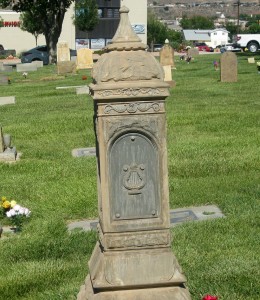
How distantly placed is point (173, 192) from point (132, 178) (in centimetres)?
509

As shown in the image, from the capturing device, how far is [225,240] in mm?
8688

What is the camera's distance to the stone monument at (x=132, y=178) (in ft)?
20.5

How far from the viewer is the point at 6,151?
14.7 m

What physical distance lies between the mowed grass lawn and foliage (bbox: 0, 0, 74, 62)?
29.8 m

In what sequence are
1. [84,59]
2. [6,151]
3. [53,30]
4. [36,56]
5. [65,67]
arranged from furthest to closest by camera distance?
1. [36,56]
2. [53,30]
3. [84,59]
4. [65,67]
5. [6,151]

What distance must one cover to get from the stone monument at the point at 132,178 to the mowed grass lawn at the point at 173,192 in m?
0.70

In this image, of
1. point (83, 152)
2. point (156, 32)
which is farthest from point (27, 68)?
point (156, 32)

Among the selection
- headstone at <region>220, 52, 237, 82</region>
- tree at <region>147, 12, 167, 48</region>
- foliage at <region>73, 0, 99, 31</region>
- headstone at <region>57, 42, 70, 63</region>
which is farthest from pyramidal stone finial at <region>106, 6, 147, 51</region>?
tree at <region>147, 12, 167, 48</region>

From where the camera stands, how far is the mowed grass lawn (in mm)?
7617

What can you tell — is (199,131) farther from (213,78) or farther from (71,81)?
(71,81)

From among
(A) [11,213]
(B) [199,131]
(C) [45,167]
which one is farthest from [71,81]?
(A) [11,213]

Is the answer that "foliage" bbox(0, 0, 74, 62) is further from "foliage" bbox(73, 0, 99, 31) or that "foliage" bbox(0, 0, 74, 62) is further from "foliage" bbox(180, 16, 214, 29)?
"foliage" bbox(180, 16, 214, 29)

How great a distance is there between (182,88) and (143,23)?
229 feet

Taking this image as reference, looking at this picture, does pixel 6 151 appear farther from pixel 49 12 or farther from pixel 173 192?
pixel 49 12
